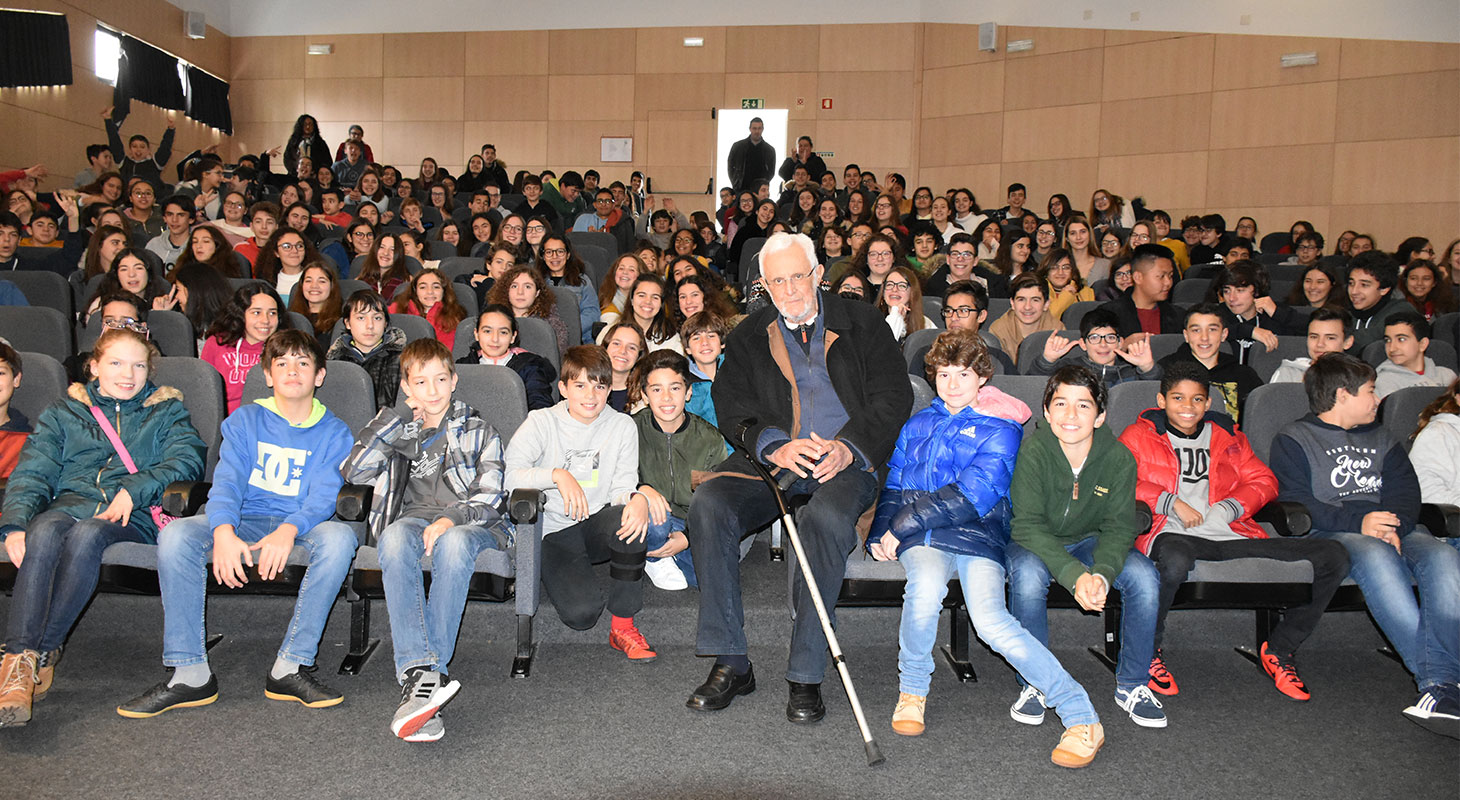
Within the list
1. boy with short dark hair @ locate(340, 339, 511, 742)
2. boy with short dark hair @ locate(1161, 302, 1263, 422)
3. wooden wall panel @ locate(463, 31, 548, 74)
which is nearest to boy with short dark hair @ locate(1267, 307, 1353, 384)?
boy with short dark hair @ locate(1161, 302, 1263, 422)

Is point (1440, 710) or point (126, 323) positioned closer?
point (1440, 710)

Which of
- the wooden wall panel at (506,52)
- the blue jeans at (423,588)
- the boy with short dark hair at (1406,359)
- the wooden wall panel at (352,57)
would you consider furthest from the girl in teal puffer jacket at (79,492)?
the wooden wall panel at (352,57)

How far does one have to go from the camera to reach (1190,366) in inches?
121

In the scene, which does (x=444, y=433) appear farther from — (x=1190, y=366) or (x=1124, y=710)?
(x=1190, y=366)

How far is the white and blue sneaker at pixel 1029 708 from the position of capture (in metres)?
2.63

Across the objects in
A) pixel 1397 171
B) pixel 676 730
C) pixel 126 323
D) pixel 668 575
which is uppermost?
pixel 1397 171

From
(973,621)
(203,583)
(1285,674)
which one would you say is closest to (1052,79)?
(1285,674)

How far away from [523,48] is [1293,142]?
873 centimetres

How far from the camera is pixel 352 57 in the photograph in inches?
487

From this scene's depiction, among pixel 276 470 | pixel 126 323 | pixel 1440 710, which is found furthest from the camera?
pixel 126 323

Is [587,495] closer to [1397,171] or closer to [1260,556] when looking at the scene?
[1260,556]

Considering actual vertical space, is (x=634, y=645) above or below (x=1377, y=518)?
below

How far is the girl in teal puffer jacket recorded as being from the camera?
2.61 metres

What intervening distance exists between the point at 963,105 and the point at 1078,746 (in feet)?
32.3
